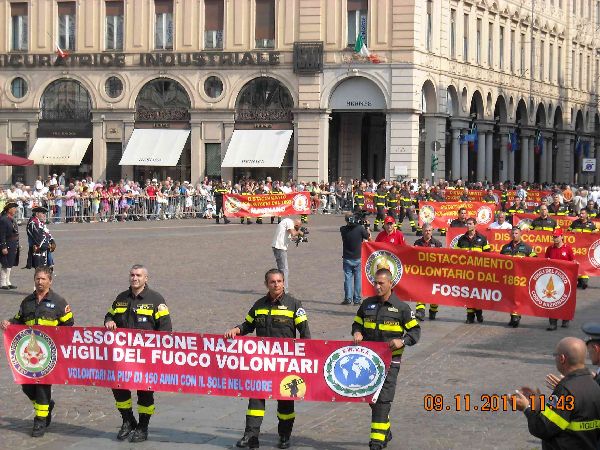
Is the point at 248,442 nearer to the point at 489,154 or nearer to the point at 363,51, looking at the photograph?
the point at 363,51

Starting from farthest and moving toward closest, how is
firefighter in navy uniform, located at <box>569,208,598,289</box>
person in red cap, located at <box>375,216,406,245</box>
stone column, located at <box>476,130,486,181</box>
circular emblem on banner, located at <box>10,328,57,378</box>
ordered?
stone column, located at <box>476,130,486,181</box> → firefighter in navy uniform, located at <box>569,208,598,289</box> → person in red cap, located at <box>375,216,406,245</box> → circular emblem on banner, located at <box>10,328,57,378</box>

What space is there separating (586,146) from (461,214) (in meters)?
67.0

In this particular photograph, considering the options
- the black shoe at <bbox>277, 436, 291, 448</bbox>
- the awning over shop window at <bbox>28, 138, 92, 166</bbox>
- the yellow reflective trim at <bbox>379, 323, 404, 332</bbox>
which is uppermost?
the awning over shop window at <bbox>28, 138, 92, 166</bbox>

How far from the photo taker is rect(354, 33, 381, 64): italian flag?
183 feet

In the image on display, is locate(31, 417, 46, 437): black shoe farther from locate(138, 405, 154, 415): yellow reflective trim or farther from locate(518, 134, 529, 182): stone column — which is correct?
locate(518, 134, 529, 182): stone column

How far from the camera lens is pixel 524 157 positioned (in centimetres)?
7744

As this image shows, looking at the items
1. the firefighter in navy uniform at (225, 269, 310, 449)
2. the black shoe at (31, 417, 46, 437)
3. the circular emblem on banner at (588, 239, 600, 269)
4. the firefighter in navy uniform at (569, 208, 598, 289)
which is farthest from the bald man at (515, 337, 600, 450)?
the firefighter in navy uniform at (569, 208, 598, 289)

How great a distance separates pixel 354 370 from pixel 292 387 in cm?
56

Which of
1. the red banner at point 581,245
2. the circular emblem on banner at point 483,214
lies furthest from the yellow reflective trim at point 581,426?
the circular emblem on banner at point 483,214

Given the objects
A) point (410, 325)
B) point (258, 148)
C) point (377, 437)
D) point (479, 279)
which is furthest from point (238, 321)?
point (258, 148)

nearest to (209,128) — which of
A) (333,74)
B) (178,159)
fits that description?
(178,159)

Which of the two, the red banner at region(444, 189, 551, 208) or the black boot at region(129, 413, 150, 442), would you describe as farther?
the red banner at region(444, 189, 551, 208)

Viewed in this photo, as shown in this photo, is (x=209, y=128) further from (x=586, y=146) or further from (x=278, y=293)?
(x=278, y=293)

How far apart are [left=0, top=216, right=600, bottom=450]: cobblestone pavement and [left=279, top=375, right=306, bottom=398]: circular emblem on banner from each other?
0.51 m
